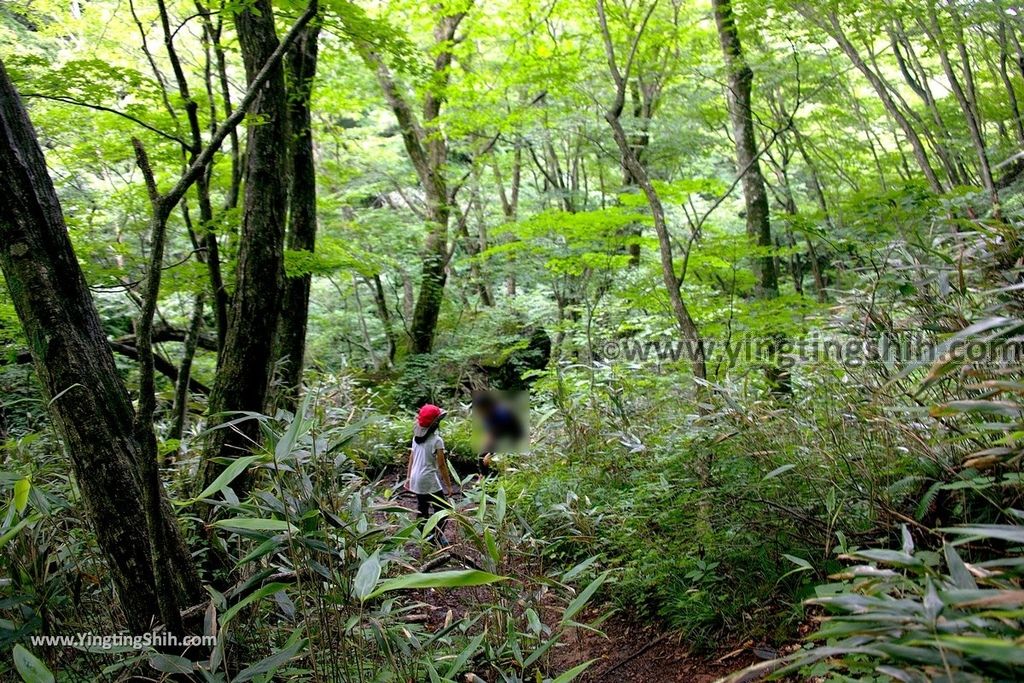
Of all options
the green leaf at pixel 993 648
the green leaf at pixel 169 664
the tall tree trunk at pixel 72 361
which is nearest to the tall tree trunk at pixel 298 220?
the tall tree trunk at pixel 72 361

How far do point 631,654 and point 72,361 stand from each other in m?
3.13

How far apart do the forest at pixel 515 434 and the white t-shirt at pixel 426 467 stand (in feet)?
0.09

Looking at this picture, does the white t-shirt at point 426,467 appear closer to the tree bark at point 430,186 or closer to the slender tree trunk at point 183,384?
the slender tree trunk at point 183,384

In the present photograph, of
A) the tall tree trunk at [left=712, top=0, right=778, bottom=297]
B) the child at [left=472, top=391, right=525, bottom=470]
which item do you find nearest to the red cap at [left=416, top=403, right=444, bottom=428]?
the child at [left=472, top=391, right=525, bottom=470]

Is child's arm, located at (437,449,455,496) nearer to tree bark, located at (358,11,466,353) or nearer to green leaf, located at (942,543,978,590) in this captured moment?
green leaf, located at (942,543,978,590)

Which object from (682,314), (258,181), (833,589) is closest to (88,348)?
(258,181)

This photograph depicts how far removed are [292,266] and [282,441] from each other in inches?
152

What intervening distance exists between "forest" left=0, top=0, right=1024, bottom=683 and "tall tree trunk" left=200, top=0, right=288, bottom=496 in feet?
0.07

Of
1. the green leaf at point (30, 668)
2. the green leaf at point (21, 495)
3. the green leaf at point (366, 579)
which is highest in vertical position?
the green leaf at point (21, 495)

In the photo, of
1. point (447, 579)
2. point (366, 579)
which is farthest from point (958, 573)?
point (366, 579)

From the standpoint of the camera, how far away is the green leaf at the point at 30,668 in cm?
→ 191

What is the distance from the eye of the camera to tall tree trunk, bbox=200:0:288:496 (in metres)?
4.07

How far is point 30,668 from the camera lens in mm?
1952

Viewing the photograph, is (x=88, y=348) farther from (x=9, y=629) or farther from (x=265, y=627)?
(x=265, y=627)
